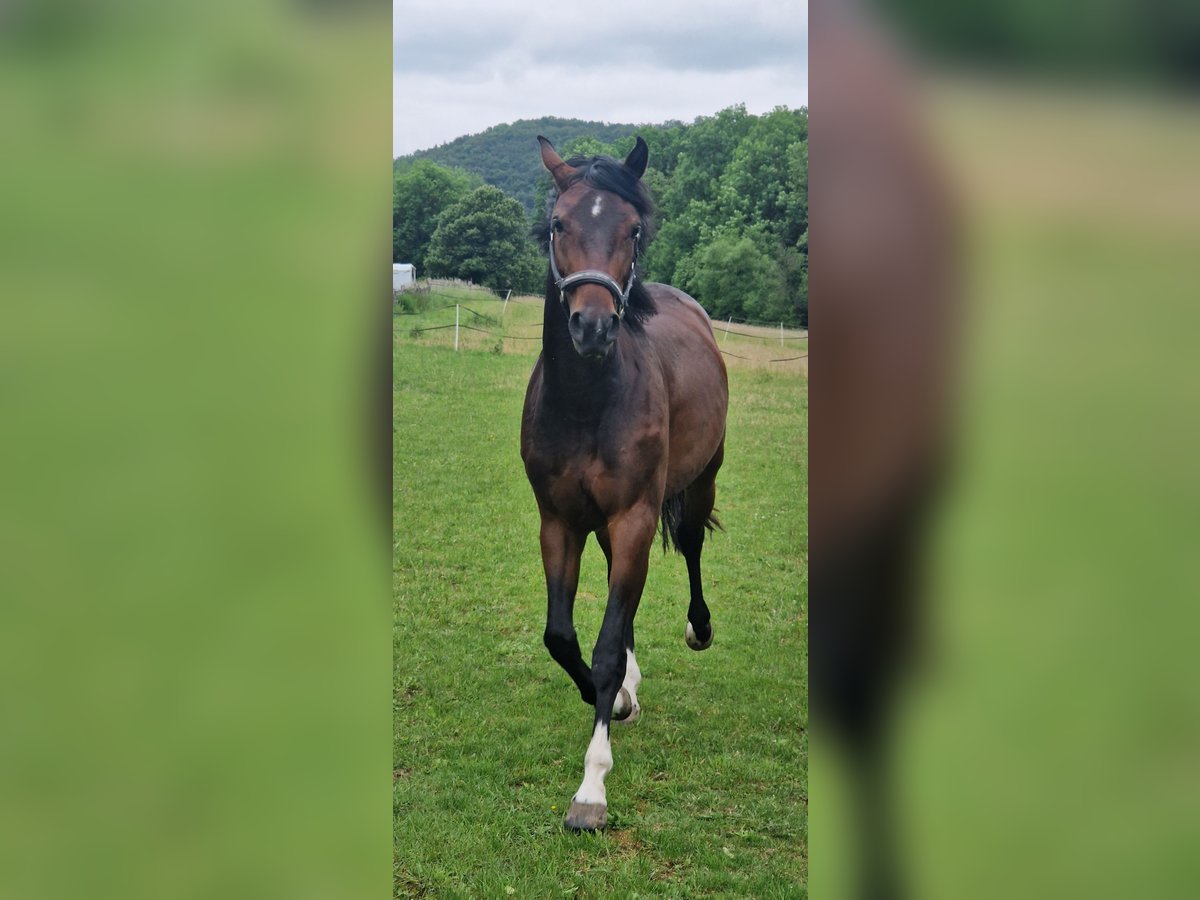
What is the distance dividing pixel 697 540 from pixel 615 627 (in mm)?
436

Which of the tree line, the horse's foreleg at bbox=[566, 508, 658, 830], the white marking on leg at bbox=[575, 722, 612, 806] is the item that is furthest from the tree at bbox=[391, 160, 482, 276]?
the white marking on leg at bbox=[575, 722, 612, 806]

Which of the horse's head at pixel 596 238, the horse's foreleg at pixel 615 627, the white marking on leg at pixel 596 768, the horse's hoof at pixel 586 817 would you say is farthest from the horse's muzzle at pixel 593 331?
the horse's hoof at pixel 586 817

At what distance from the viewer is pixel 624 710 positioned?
10.4 feet

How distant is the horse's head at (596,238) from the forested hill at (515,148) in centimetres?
14

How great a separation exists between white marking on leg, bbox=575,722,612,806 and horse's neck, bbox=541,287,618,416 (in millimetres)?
1077

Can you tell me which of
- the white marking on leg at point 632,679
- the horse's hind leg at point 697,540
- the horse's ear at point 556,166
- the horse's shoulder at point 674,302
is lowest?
the white marking on leg at point 632,679

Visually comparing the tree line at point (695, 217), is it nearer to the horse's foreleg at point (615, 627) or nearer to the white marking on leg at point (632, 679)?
the horse's foreleg at point (615, 627)

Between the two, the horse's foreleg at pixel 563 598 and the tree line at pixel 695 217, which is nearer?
the tree line at pixel 695 217

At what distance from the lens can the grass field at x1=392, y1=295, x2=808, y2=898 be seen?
271 centimetres

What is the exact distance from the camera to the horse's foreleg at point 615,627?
115 inches

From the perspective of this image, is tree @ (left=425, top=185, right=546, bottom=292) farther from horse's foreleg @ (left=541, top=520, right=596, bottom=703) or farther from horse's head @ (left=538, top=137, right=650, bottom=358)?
horse's foreleg @ (left=541, top=520, right=596, bottom=703)

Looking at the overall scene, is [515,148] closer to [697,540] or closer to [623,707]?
[697,540]
